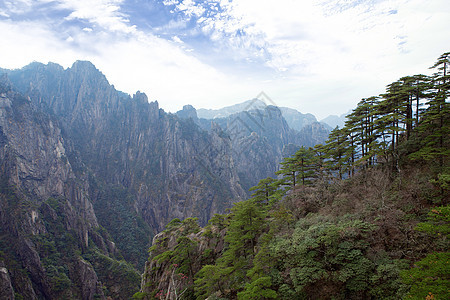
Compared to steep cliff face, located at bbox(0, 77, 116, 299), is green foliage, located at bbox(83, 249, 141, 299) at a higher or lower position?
lower

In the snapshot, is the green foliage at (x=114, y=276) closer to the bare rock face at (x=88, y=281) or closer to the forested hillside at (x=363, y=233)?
the bare rock face at (x=88, y=281)

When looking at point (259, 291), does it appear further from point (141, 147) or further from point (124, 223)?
point (141, 147)

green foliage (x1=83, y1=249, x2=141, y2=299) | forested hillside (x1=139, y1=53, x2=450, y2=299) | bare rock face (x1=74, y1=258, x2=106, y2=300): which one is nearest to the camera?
forested hillside (x1=139, y1=53, x2=450, y2=299)

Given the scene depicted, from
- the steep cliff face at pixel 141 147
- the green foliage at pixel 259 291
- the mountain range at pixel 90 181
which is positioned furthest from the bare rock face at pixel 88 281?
the green foliage at pixel 259 291

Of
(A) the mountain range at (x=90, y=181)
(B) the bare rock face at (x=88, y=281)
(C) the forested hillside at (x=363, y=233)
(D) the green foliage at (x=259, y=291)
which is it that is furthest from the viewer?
(A) the mountain range at (x=90, y=181)

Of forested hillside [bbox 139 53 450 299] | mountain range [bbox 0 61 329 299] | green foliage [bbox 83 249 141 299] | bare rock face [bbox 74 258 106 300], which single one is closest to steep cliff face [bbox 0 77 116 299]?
bare rock face [bbox 74 258 106 300]

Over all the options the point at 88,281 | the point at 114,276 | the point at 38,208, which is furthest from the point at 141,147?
the point at 88,281

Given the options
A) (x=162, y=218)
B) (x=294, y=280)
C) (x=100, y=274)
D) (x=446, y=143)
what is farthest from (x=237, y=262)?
(x=162, y=218)

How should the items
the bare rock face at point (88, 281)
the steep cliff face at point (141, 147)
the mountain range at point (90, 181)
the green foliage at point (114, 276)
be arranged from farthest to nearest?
the steep cliff face at point (141, 147) → the mountain range at point (90, 181) → the green foliage at point (114, 276) → the bare rock face at point (88, 281)

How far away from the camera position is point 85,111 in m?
192

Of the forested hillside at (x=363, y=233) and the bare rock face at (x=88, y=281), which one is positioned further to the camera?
the bare rock face at (x=88, y=281)

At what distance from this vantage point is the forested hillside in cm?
1098

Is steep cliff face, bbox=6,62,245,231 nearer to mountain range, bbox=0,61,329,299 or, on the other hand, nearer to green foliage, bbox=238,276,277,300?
mountain range, bbox=0,61,329,299

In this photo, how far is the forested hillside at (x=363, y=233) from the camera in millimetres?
10977
